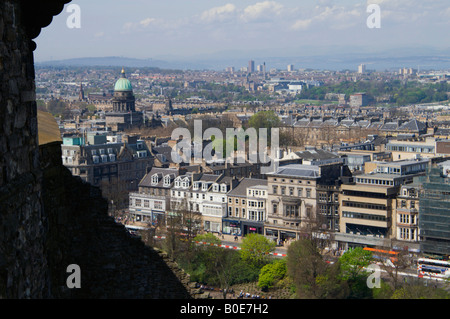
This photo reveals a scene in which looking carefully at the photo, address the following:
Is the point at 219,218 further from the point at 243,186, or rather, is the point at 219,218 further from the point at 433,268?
the point at 433,268

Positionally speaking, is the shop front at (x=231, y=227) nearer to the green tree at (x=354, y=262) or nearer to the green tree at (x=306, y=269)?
the green tree at (x=306, y=269)

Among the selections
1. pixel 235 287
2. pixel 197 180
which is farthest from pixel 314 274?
pixel 197 180

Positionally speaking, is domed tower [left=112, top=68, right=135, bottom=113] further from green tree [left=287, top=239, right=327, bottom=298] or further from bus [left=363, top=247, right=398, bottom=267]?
green tree [left=287, top=239, right=327, bottom=298]

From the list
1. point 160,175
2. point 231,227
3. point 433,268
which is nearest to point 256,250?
point 433,268

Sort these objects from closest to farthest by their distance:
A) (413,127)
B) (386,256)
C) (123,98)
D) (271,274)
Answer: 1. (271,274)
2. (386,256)
3. (413,127)
4. (123,98)

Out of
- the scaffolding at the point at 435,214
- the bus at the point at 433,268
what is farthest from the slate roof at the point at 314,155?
the bus at the point at 433,268
